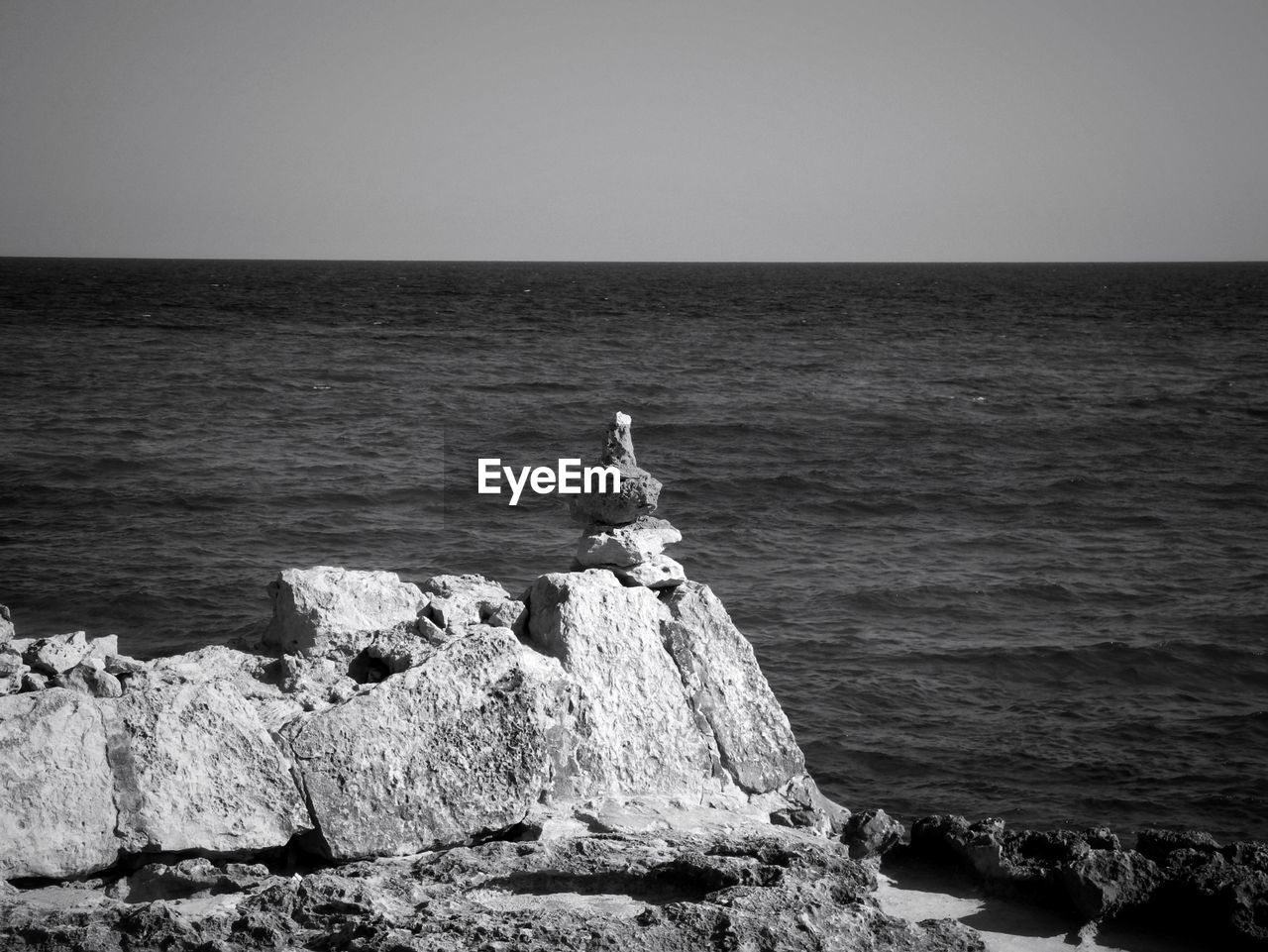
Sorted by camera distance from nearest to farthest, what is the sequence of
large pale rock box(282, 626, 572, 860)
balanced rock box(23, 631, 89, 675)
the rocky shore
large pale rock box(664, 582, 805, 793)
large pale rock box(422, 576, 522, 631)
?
the rocky shore, large pale rock box(282, 626, 572, 860), balanced rock box(23, 631, 89, 675), large pale rock box(664, 582, 805, 793), large pale rock box(422, 576, 522, 631)

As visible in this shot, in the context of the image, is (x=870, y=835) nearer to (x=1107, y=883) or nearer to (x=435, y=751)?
(x=1107, y=883)

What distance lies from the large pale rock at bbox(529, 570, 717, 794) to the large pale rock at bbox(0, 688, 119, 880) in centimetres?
288

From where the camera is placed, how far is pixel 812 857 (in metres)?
7.23

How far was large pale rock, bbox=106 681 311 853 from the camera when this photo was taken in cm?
685

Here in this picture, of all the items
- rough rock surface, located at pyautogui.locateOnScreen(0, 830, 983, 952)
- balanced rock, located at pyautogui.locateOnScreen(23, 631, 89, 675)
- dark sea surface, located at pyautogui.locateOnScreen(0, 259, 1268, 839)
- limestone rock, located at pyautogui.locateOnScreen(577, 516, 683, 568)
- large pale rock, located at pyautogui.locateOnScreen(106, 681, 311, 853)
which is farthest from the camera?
dark sea surface, located at pyautogui.locateOnScreen(0, 259, 1268, 839)

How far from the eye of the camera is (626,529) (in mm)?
9711

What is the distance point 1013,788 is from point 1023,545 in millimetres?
10552

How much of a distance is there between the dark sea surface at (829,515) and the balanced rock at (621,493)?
18.0ft

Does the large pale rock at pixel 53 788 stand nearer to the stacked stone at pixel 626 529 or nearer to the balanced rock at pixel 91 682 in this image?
the balanced rock at pixel 91 682

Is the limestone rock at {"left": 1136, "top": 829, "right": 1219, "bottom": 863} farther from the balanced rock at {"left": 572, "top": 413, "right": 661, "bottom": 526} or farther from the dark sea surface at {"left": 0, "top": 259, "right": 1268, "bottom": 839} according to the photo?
the dark sea surface at {"left": 0, "top": 259, "right": 1268, "bottom": 839}

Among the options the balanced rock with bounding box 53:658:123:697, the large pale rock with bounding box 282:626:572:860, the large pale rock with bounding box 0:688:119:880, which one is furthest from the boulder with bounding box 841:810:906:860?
the balanced rock with bounding box 53:658:123:697

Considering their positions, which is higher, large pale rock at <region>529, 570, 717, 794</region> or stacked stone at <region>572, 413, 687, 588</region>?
stacked stone at <region>572, 413, 687, 588</region>

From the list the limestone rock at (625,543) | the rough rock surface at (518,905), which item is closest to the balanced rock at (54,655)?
the rough rock surface at (518,905)

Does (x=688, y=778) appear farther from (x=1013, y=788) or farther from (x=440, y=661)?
(x=1013, y=788)
